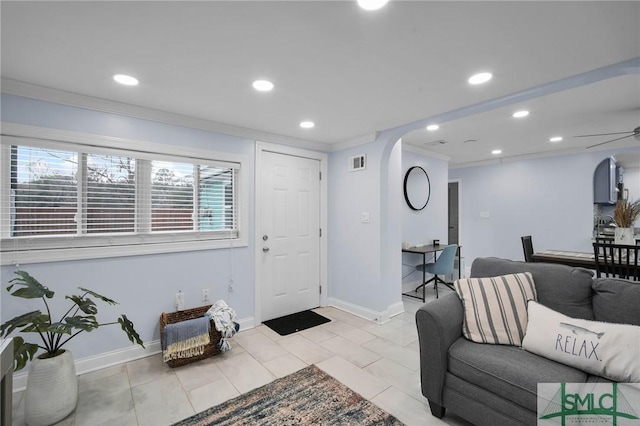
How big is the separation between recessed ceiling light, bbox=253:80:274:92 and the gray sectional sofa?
1931 millimetres

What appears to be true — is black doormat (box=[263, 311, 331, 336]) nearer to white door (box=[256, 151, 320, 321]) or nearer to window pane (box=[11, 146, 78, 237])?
white door (box=[256, 151, 320, 321])

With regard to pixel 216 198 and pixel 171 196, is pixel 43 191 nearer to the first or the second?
pixel 171 196

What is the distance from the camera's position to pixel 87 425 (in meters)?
1.80

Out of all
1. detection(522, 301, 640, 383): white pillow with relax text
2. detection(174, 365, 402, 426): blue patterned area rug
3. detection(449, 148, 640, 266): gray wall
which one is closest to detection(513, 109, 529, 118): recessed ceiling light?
detection(522, 301, 640, 383): white pillow with relax text

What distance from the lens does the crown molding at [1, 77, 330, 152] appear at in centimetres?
215

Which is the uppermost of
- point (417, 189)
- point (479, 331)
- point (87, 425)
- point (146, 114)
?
point (146, 114)

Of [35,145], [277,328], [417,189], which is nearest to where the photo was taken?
[35,145]

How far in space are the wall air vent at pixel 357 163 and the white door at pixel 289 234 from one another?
0.48 metres

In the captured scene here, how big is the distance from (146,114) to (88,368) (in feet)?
7.27

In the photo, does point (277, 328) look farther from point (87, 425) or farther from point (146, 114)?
point (146, 114)

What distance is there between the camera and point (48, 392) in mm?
1796

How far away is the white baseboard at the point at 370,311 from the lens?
3457 mm

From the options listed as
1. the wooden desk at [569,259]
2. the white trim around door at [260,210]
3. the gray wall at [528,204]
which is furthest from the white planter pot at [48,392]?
the gray wall at [528,204]

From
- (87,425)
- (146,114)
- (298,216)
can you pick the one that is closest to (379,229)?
(298,216)
